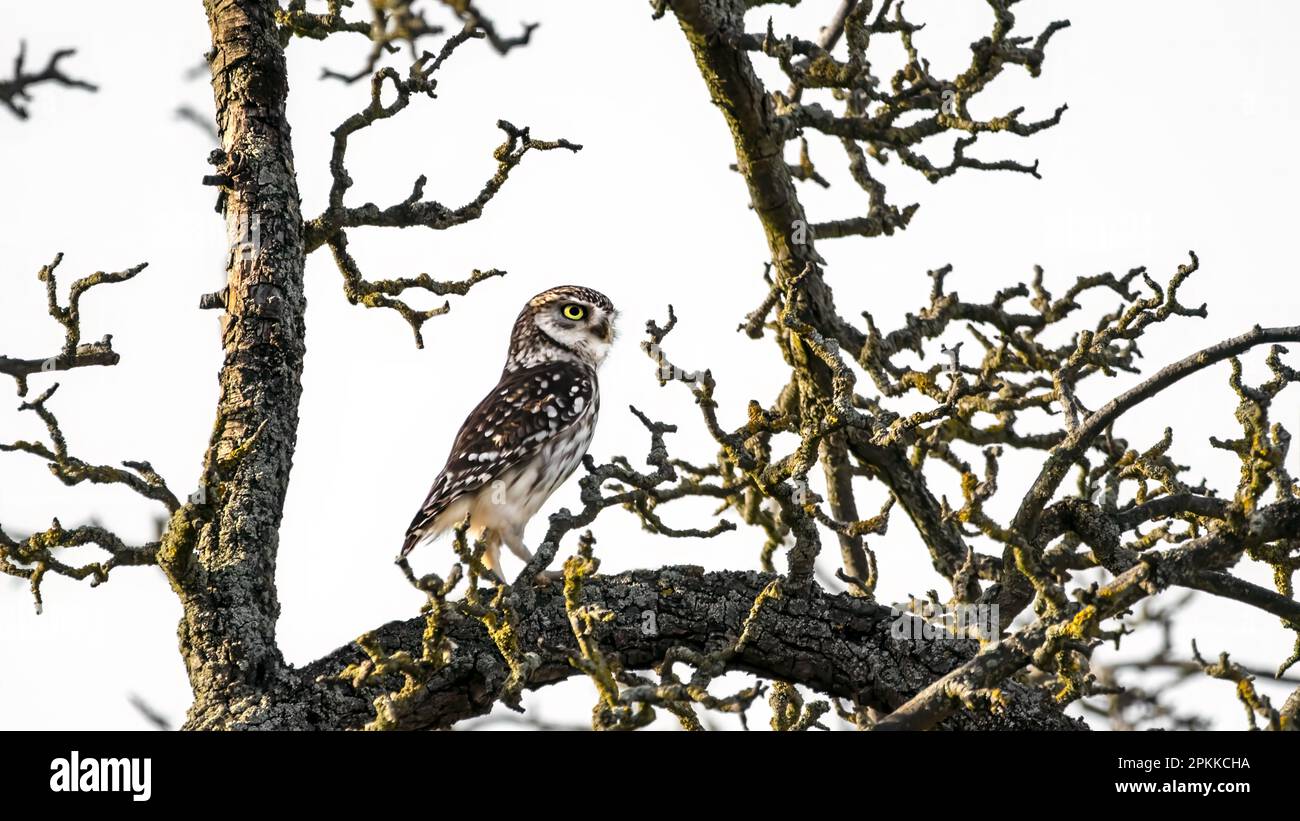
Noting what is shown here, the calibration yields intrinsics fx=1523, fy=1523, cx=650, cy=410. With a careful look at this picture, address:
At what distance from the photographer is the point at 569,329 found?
7.54m

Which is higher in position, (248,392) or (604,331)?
(604,331)

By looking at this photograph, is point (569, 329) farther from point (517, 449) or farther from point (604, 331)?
point (517, 449)

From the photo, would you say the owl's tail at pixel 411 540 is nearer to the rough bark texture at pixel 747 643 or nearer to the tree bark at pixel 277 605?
the tree bark at pixel 277 605

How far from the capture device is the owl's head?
752 cm

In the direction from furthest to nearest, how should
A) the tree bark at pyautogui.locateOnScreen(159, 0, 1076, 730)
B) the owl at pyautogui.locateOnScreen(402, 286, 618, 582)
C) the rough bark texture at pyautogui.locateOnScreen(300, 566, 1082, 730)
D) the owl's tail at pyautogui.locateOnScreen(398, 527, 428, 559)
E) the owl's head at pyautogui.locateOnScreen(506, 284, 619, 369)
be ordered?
the owl's head at pyautogui.locateOnScreen(506, 284, 619, 369), the owl at pyautogui.locateOnScreen(402, 286, 618, 582), the owl's tail at pyautogui.locateOnScreen(398, 527, 428, 559), the rough bark texture at pyautogui.locateOnScreen(300, 566, 1082, 730), the tree bark at pyautogui.locateOnScreen(159, 0, 1076, 730)

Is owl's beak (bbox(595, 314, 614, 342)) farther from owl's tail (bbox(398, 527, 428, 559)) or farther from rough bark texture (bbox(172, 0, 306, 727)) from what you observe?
rough bark texture (bbox(172, 0, 306, 727))

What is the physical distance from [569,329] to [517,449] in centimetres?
113

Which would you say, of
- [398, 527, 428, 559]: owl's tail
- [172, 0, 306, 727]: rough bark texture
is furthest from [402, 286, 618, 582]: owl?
[172, 0, 306, 727]: rough bark texture

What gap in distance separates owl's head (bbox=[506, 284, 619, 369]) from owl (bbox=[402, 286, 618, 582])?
1 centimetres

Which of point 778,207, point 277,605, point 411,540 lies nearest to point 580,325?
point 411,540

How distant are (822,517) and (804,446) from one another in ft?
1.13
